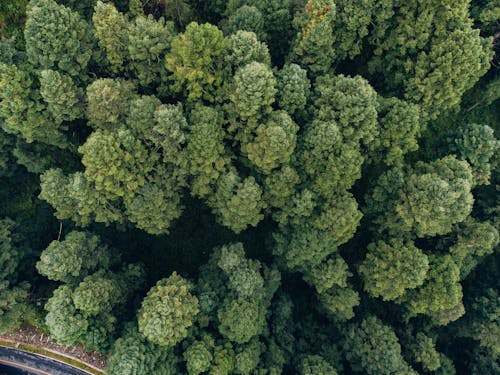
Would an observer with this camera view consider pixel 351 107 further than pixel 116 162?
Yes

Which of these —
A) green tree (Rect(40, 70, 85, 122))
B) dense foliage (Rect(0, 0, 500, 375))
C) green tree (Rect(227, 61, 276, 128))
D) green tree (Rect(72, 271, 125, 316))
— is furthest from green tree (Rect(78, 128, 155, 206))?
green tree (Rect(227, 61, 276, 128))

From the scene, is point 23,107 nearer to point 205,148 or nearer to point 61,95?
point 61,95

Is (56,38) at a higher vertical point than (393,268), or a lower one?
higher

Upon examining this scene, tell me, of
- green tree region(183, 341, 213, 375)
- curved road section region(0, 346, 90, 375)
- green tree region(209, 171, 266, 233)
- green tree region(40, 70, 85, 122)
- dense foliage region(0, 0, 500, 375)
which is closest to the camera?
green tree region(40, 70, 85, 122)

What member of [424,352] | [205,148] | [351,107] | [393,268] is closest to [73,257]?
[205,148]

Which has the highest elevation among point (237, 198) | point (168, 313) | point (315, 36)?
point (315, 36)

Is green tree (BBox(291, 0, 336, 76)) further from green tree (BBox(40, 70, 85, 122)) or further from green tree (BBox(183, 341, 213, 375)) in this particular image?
green tree (BBox(183, 341, 213, 375))
